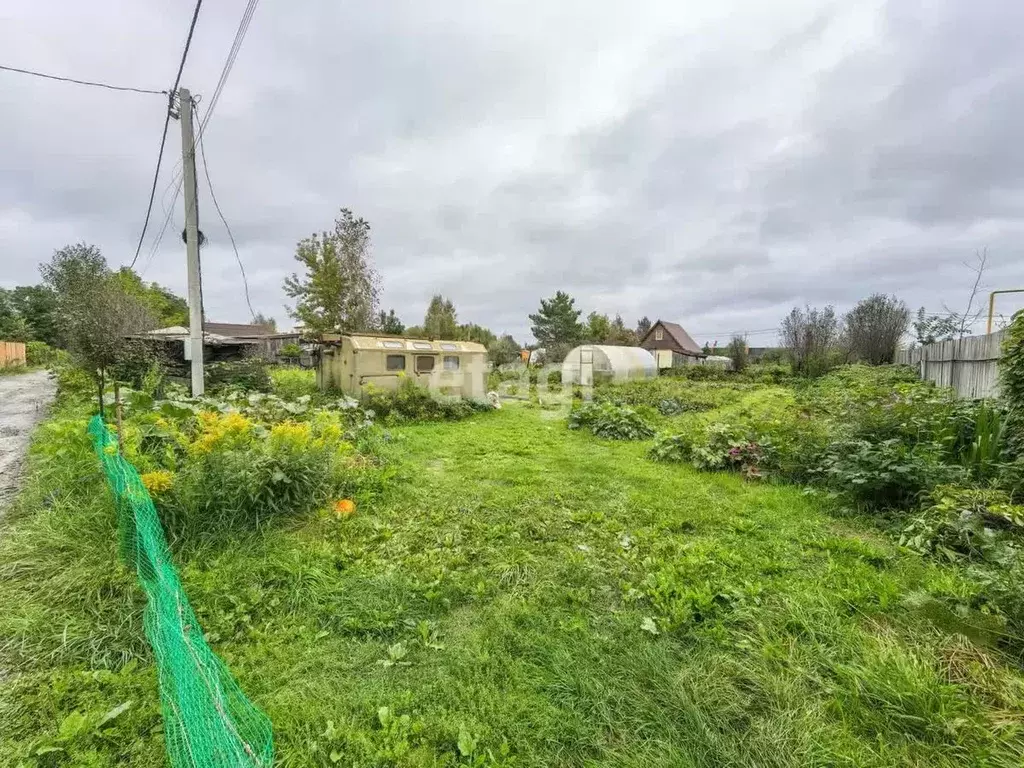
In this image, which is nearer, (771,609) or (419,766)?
(419,766)

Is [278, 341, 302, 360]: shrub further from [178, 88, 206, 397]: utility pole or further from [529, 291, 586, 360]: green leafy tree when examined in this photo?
[529, 291, 586, 360]: green leafy tree

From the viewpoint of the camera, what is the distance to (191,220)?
732cm

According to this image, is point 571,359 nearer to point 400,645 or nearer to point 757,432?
point 757,432

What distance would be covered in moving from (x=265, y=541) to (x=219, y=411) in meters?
3.64

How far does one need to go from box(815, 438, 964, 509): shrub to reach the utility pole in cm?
980

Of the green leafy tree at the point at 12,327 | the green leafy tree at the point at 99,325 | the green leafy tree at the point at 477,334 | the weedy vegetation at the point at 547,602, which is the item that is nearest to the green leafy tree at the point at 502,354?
the green leafy tree at the point at 477,334

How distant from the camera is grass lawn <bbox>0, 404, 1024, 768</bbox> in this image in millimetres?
1880

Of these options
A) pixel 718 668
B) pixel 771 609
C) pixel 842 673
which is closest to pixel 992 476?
pixel 771 609

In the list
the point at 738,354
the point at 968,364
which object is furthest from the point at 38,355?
the point at 738,354

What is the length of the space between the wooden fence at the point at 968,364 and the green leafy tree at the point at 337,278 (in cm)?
2214

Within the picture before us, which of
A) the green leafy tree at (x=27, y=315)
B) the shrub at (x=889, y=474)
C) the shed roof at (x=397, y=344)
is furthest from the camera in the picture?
the green leafy tree at (x=27, y=315)

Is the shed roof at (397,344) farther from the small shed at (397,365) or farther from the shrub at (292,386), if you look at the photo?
the shrub at (292,386)

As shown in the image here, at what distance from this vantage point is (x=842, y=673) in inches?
83.4

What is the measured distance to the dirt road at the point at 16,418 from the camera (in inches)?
199
